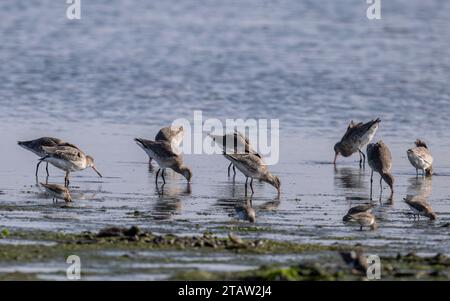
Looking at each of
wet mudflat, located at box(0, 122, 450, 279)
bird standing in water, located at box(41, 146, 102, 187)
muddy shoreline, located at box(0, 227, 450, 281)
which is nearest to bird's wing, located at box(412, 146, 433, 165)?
wet mudflat, located at box(0, 122, 450, 279)

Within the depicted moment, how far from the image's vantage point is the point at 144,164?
1988 cm

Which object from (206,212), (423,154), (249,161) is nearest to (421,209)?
(206,212)

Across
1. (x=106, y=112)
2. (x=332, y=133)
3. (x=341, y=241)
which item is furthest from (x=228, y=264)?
(x=106, y=112)

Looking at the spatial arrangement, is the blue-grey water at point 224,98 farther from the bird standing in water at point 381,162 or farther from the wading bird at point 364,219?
the bird standing in water at point 381,162

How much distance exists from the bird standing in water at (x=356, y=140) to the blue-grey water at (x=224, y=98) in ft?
0.95

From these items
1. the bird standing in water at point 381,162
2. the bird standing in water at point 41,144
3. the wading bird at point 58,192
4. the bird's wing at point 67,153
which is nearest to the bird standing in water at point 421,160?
the bird standing in water at point 381,162

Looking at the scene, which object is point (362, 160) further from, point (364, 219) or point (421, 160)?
point (364, 219)

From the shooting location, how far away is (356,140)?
68.8ft

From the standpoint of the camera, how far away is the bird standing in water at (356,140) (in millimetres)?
20812

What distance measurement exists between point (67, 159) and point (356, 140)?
19.1ft

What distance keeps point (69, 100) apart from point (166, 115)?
10.1 feet

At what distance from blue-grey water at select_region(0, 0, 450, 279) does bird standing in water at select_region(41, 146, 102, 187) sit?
0.38m

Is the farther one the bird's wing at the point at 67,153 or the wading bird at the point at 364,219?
the bird's wing at the point at 67,153
